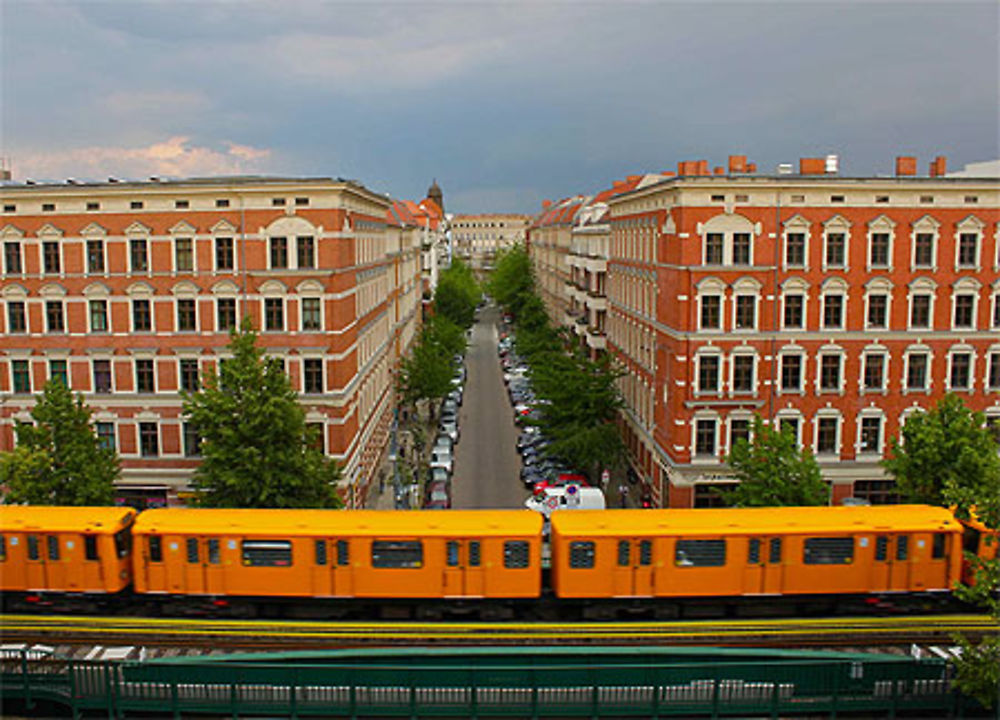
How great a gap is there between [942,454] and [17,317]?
3710 cm

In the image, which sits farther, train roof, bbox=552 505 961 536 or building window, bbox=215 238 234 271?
building window, bbox=215 238 234 271

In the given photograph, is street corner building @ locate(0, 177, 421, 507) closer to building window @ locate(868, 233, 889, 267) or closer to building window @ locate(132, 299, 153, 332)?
building window @ locate(132, 299, 153, 332)

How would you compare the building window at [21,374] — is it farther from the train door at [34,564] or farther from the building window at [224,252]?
the train door at [34,564]

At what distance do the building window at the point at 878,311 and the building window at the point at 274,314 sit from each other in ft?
81.5

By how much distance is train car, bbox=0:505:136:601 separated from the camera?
78.3ft

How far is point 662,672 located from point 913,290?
77.0ft

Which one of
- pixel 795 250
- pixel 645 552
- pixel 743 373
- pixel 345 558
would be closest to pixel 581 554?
pixel 645 552

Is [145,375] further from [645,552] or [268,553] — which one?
[645,552]

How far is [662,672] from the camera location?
63.4ft

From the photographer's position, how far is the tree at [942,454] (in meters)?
27.7

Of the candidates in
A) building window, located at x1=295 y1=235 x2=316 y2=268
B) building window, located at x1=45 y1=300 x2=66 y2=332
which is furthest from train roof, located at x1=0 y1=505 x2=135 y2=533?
building window, located at x1=295 y1=235 x2=316 y2=268

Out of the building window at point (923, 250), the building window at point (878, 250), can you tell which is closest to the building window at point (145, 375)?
the building window at point (878, 250)

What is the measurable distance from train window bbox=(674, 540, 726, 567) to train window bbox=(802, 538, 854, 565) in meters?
2.50

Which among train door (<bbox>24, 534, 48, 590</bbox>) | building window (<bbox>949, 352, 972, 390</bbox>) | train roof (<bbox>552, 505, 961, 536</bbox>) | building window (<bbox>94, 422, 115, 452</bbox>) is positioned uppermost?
building window (<bbox>949, 352, 972, 390</bbox>)
